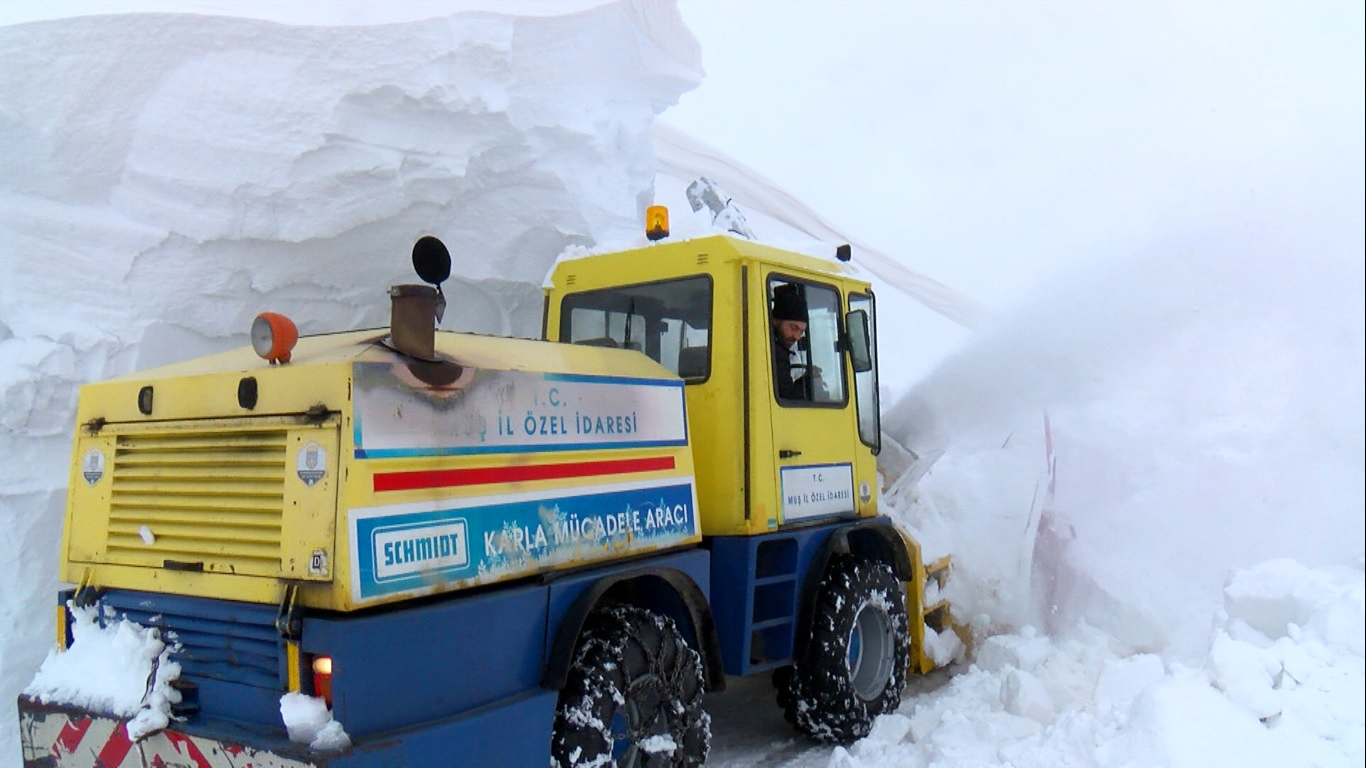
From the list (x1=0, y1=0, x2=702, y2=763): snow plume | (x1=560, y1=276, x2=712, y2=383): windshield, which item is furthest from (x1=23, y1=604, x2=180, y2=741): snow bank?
(x1=560, y1=276, x2=712, y2=383): windshield

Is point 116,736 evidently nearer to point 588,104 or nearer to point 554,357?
point 554,357

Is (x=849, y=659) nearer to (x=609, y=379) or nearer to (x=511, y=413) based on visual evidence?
(x=609, y=379)

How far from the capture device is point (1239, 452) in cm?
784

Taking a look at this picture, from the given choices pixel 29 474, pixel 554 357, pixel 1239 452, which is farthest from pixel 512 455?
pixel 1239 452

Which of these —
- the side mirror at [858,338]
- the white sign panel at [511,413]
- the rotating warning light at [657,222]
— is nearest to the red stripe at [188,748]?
the white sign panel at [511,413]

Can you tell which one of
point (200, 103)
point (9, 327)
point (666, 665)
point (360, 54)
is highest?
point (360, 54)

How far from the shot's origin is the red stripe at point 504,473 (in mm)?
2648

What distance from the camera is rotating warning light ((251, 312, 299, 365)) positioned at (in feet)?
9.23

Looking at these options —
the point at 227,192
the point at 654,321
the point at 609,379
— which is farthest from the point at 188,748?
the point at 227,192

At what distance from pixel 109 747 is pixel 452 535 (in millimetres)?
1229

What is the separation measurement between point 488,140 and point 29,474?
351 centimetres

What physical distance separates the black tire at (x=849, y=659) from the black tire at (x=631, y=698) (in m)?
1.04

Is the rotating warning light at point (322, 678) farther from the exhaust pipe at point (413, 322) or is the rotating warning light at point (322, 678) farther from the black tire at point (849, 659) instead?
the black tire at point (849, 659)

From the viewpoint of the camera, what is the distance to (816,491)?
4566mm
